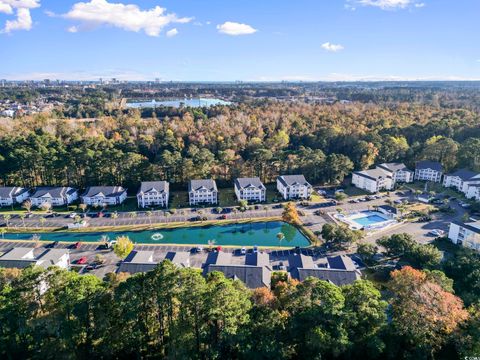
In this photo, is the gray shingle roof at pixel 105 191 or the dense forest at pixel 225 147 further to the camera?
the dense forest at pixel 225 147

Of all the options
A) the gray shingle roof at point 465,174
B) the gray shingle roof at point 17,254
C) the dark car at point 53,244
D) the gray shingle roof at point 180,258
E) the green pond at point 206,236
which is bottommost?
the green pond at point 206,236

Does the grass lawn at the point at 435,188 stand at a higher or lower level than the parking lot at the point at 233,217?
higher

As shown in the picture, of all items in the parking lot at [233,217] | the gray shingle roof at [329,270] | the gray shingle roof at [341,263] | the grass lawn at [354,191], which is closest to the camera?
the gray shingle roof at [329,270]

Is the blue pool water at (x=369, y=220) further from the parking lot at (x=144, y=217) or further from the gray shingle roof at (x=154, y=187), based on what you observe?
the gray shingle roof at (x=154, y=187)

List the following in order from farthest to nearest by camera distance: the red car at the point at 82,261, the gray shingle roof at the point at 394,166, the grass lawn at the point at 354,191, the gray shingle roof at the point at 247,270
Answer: the gray shingle roof at the point at 394,166
the grass lawn at the point at 354,191
the red car at the point at 82,261
the gray shingle roof at the point at 247,270

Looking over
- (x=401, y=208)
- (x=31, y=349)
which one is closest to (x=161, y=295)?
(x=31, y=349)

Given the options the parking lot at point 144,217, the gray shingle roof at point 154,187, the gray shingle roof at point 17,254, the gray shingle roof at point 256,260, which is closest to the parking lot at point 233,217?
the parking lot at point 144,217

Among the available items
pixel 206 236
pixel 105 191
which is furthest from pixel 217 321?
pixel 105 191
